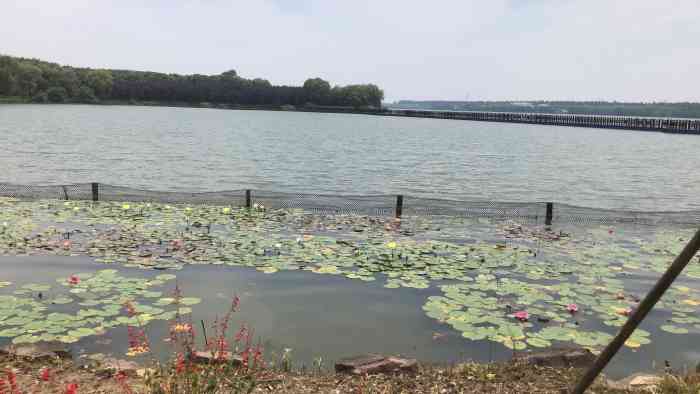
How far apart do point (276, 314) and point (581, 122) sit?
170423 mm

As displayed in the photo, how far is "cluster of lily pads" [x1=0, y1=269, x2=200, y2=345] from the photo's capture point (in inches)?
321

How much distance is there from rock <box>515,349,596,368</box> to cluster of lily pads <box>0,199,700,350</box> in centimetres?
61

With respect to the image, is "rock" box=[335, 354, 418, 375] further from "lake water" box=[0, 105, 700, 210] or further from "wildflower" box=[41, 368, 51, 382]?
"lake water" box=[0, 105, 700, 210]

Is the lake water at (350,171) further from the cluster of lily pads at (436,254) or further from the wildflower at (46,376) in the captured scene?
the wildflower at (46,376)

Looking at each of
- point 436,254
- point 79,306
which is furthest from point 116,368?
point 436,254

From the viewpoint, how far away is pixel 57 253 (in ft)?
41.1

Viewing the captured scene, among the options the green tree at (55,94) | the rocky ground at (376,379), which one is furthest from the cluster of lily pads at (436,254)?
the green tree at (55,94)

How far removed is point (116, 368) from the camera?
6.77 m

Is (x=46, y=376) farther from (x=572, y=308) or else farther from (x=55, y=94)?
(x=55, y=94)

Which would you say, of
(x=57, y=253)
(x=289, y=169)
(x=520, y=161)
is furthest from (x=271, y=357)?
(x=520, y=161)

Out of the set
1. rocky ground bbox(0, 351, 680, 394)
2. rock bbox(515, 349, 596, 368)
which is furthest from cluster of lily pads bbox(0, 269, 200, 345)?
rock bbox(515, 349, 596, 368)

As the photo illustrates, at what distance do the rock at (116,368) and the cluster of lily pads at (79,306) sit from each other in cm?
64

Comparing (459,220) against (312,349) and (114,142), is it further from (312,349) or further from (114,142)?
(114,142)

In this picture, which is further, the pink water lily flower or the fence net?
the fence net
